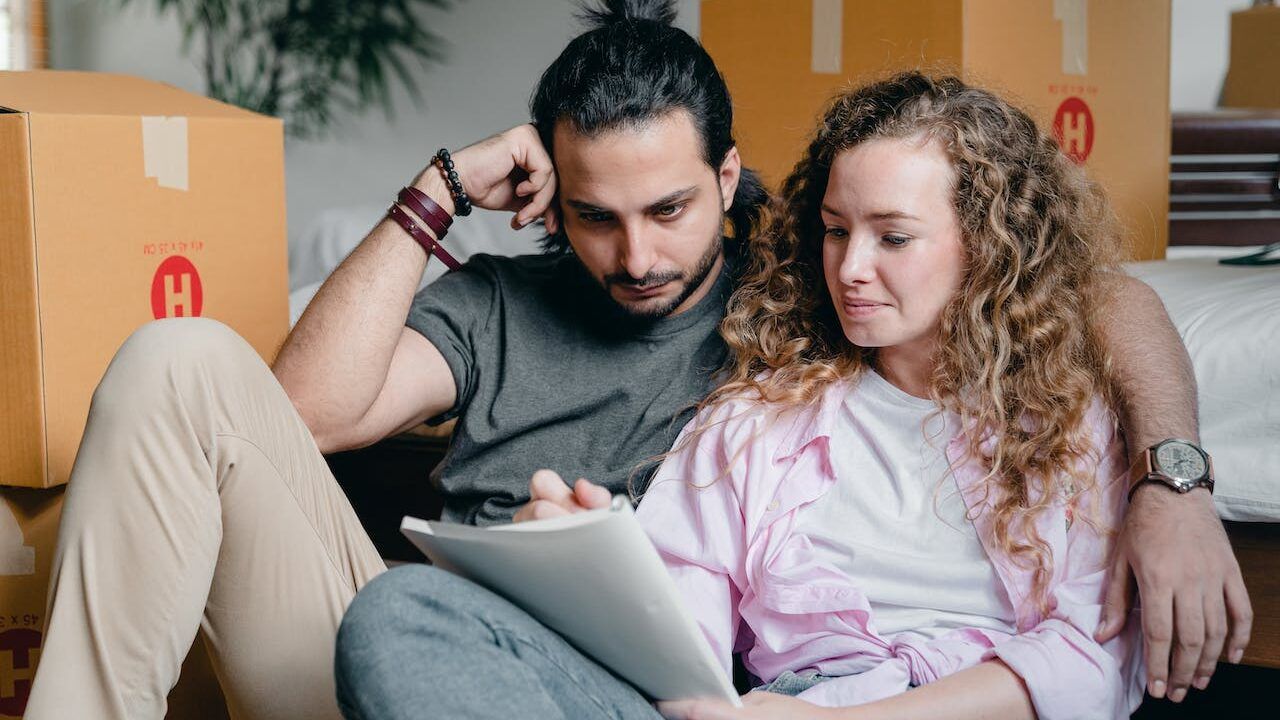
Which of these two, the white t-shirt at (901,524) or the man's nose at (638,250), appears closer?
the white t-shirt at (901,524)

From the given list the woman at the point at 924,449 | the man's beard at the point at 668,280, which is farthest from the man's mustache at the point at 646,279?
the woman at the point at 924,449

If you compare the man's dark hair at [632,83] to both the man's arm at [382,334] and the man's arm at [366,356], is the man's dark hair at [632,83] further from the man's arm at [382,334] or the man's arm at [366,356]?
the man's arm at [366,356]

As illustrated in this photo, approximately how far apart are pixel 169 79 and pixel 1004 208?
2931 millimetres

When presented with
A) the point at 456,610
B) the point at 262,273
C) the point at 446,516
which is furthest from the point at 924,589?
the point at 262,273

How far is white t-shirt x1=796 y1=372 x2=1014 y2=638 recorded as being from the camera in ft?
3.78

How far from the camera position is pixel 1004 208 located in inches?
48.0

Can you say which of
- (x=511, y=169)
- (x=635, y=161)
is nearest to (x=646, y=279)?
(x=635, y=161)

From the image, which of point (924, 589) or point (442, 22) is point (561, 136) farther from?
point (442, 22)

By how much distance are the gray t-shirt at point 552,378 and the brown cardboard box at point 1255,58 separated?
2.37 metres

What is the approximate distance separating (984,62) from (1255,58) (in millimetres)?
2063

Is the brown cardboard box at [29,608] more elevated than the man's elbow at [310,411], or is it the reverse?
the man's elbow at [310,411]

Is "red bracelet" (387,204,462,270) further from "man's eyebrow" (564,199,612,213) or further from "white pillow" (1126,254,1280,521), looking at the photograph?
"white pillow" (1126,254,1280,521)

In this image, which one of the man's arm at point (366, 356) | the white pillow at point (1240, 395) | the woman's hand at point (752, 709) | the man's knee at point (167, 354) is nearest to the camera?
the woman's hand at point (752, 709)

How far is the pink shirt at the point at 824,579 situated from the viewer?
42.2 inches
